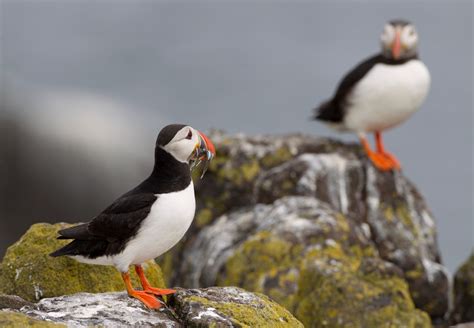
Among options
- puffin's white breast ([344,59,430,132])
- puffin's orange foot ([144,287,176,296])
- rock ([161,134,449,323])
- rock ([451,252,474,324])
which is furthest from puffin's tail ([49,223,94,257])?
puffin's white breast ([344,59,430,132])

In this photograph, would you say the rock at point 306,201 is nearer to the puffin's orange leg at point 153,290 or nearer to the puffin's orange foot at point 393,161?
the puffin's orange foot at point 393,161

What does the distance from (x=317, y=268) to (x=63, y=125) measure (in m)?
11.6

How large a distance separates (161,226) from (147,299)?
466 mm

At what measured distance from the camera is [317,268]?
8352mm

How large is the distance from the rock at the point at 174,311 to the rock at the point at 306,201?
4.11m

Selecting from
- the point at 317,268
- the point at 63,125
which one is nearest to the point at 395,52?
the point at 317,268

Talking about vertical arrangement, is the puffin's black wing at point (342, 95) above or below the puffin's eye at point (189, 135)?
below

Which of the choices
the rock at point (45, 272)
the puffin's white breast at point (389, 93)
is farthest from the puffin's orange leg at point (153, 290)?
the puffin's white breast at point (389, 93)

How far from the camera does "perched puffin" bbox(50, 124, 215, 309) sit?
5785 mm

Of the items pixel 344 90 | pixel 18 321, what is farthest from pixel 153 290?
Answer: pixel 344 90

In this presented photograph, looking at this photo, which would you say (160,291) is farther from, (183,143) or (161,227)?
(183,143)

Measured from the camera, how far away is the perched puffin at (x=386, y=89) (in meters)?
12.2

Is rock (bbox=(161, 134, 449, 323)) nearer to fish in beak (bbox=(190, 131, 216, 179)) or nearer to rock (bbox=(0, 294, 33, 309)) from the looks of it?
fish in beak (bbox=(190, 131, 216, 179))

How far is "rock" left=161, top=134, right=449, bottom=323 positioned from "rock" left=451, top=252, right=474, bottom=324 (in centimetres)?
31
